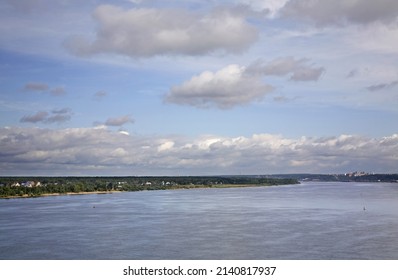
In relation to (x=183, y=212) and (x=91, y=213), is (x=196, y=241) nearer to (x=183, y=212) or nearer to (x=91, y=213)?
(x=183, y=212)

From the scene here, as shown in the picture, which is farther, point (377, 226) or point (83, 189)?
point (83, 189)

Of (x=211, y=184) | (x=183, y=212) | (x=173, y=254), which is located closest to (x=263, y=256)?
(x=173, y=254)

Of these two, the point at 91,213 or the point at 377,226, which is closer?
the point at 377,226

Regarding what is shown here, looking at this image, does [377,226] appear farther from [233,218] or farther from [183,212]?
[183,212]

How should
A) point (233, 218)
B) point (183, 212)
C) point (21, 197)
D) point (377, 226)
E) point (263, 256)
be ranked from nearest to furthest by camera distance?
1. point (263, 256)
2. point (377, 226)
3. point (233, 218)
4. point (183, 212)
5. point (21, 197)

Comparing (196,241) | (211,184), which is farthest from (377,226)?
(211,184)
